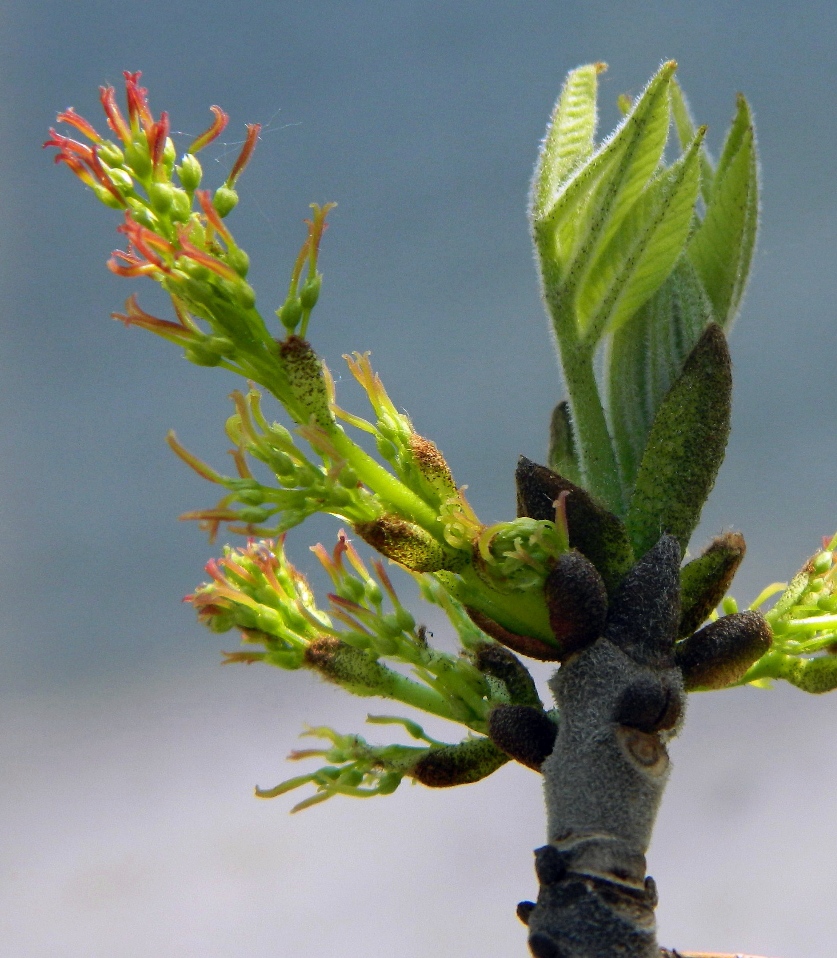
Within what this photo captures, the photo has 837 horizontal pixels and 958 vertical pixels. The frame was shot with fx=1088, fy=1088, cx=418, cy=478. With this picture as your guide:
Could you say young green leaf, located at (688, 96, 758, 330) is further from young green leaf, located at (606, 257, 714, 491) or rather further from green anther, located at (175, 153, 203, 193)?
green anther, located at (175, 153, 203, 193)

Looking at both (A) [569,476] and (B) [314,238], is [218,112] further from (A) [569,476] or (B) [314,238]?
(A) [569,476]

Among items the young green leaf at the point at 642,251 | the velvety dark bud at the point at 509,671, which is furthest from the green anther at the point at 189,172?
the velvety dark bud at the point at 509,671

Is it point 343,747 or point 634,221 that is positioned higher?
point 634,221

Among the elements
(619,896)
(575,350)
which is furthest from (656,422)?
(619,896)

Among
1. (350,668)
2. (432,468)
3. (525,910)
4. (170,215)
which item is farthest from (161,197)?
(525,910)

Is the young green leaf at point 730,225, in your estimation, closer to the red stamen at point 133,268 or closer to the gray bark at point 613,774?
the gray bark at point 613,774
